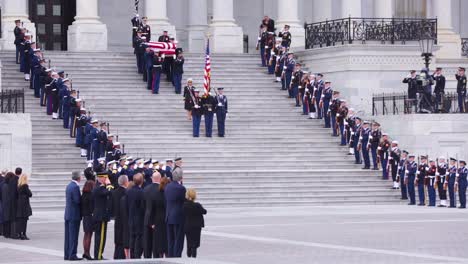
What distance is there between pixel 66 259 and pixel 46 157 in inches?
797

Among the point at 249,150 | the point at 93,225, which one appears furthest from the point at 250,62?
the point at 93,225

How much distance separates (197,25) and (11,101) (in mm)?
16831

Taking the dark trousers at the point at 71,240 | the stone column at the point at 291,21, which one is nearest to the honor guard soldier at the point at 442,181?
the stone column at the point at 291,21

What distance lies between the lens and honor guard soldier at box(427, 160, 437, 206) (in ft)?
169

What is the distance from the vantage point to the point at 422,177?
51.8 m

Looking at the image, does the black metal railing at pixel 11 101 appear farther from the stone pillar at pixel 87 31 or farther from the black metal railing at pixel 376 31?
the black metal railing at pixel 376 31

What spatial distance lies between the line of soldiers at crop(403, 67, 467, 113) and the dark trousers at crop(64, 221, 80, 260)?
2564cm

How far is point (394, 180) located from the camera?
53469 millimetres

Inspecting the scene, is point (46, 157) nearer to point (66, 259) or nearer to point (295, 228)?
point (295, 228)

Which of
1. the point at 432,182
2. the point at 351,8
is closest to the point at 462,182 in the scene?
the point at 432,182

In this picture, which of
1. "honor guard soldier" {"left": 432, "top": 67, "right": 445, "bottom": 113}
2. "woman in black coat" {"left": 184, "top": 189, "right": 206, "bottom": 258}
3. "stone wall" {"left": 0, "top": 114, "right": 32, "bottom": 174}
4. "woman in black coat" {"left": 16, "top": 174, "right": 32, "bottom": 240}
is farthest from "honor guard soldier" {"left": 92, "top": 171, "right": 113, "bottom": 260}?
"honor guard soldier" {"left": 432, "top": 67, "right": 445, "bottom": 113}

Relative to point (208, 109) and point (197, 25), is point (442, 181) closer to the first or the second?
point (208, 109)

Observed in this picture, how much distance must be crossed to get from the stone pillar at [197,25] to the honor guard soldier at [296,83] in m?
8.31

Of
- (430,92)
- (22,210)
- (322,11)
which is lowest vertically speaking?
(22,210)
